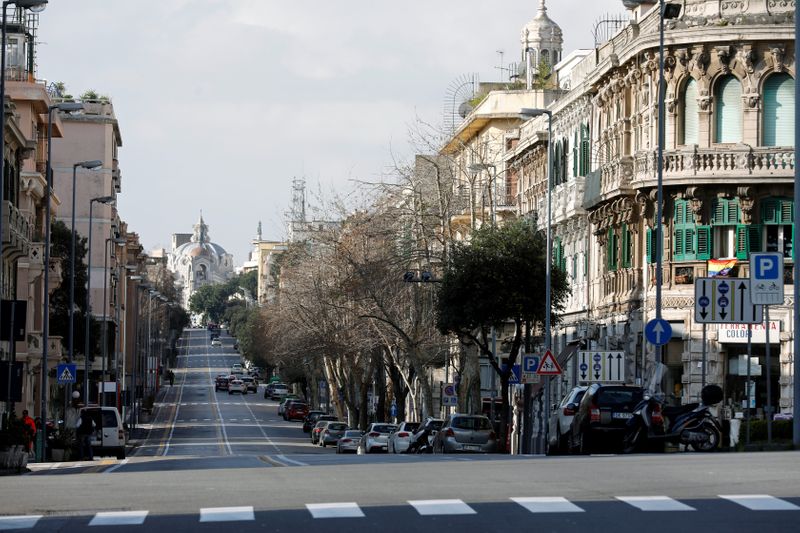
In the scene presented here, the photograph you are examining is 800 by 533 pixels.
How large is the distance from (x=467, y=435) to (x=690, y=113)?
12279mm

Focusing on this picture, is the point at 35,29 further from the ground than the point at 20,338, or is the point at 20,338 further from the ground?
the point at 35,29

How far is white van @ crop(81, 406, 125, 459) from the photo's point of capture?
54781 mm

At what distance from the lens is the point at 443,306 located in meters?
56.7

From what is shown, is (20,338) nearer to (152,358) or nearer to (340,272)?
(340,272)

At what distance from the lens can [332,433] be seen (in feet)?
262

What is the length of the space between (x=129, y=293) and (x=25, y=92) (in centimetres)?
7093

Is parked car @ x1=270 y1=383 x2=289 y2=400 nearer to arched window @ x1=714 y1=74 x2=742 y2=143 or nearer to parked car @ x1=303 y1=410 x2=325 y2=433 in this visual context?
parked car @ x1=303 y1=410 x2=325 y2=433

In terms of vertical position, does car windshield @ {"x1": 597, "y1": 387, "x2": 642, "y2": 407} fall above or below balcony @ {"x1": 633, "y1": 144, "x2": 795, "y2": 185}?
below

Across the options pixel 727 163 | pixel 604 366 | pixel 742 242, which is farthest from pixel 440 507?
pixel 727 163

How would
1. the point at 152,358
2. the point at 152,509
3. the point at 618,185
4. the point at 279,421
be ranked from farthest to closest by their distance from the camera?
the point at 152,358 → the point at 279,421 → the point at 618,185 → the point at 152,509

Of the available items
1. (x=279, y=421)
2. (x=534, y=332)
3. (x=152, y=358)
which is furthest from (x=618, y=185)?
(x=152, y=358)

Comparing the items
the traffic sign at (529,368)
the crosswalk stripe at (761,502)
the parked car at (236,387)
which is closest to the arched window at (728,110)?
the traffic sign at (529,368)

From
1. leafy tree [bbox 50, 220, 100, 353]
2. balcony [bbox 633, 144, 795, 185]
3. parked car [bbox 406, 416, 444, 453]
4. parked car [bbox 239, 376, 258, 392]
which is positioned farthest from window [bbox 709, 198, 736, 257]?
parked car [bbox 239, 376, 258, 392]

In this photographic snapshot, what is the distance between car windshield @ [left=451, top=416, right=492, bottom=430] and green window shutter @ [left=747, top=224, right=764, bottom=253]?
9.58 m
